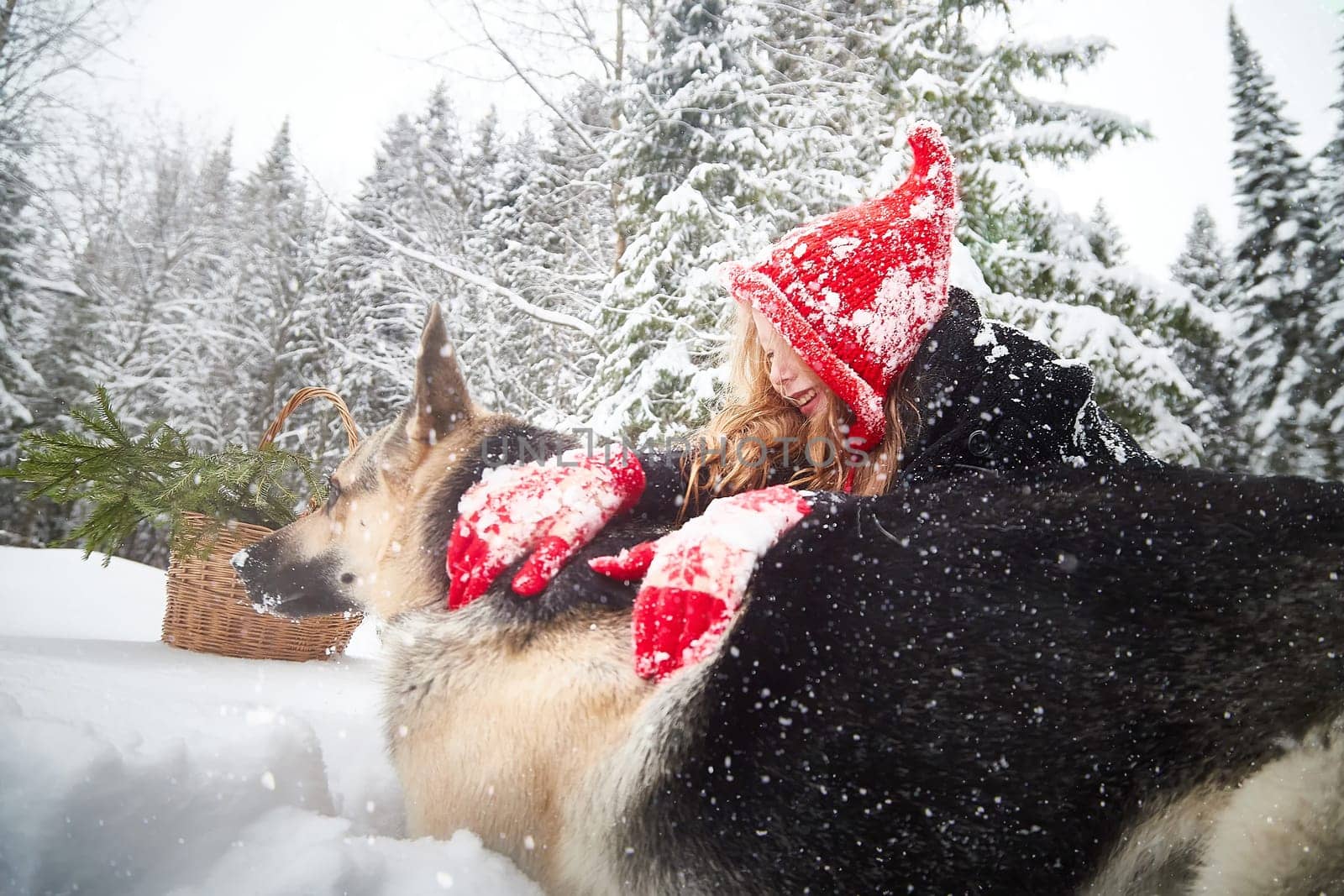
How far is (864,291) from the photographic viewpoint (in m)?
1.90

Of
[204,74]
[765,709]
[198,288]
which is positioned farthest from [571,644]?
[198,288]

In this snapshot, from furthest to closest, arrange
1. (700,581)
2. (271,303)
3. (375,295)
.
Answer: (271,303)
(375,295)
(700,581)

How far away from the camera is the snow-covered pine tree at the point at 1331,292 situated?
750 centimetres

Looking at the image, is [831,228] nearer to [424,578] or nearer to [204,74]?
[424,578]

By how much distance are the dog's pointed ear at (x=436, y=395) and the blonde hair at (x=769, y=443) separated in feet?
2.65

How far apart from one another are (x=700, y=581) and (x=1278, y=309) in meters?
12.2

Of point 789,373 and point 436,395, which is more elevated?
point 789,373

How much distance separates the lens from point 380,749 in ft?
6.61

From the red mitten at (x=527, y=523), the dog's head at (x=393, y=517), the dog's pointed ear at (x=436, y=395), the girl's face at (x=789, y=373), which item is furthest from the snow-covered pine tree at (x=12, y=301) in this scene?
the girl's face at (x=789, y=373)

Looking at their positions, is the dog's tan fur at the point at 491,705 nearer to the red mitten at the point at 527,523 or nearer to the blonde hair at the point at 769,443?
the red mitten at the point at 527,523

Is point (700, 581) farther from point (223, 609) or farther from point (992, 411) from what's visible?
point (223, 609)

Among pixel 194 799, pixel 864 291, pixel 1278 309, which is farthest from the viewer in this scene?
pixel 1278 309

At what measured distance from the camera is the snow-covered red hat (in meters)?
1.92

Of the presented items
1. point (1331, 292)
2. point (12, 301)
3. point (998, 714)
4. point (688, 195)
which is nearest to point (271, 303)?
point (12, 301)
